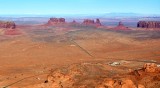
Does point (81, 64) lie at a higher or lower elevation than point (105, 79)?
lower

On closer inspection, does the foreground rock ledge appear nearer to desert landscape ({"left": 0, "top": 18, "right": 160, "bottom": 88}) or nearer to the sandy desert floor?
desert landscape ({"left": 0, "top": 18, "right": 160, "bottom": 88})

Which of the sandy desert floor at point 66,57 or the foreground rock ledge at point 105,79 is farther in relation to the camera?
the sandy desert floor at point 66,57

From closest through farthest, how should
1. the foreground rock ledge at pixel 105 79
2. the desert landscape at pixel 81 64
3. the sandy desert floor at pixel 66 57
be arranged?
the foreground rock ledge at pixel 105 79 → the desert landscape at pixel 81 64 → the sandy desert floor at pixel 66 57

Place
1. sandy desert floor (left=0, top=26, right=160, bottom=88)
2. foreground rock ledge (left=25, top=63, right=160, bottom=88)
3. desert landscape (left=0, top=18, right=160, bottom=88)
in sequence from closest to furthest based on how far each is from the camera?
foreground rock ledge (left=25, top=63, right=160, bottom=88)
desert landscape (left=0, top=18, right=160, bottom=88)
sandy desert floor (left=0, top=26, right=160, bottom=88)

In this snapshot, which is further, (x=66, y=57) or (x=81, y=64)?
(x=66, y=57)

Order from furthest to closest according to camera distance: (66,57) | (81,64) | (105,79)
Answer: (66,57) → (81,64) → (105,79)

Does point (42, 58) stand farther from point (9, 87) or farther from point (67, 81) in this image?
point (67, 81)

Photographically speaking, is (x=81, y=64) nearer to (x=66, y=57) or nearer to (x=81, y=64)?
(x=81, y=64)

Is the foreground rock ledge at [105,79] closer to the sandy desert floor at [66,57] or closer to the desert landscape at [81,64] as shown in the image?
the desert landscape at [81,64]

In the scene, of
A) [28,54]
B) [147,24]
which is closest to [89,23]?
[147,24]

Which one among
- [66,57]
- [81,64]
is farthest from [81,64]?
[66,57]

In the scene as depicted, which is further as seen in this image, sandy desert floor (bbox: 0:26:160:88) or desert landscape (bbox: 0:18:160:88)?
sandy desert floor (bbox: 0:26:160:88)
